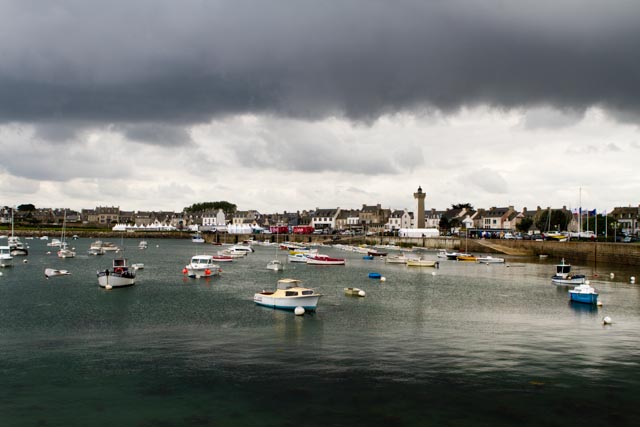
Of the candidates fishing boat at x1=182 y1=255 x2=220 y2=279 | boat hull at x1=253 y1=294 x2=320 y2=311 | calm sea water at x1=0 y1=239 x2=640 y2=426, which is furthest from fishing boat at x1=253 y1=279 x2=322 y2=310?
fishing boat at x1=182 y1=255 x2=220 y2=279

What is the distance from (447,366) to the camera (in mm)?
32875

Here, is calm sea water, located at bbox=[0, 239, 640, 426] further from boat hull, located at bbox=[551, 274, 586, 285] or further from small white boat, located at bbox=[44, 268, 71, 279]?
small white boat, located at bbox=[44, 268, 71, 279]

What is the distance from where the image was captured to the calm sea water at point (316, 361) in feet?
83.2

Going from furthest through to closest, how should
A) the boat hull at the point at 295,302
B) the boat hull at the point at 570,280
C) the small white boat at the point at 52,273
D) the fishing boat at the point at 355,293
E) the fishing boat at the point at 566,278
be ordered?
1. the small white boat at the point at 52,273
2. the fishing boat at the point at 566,278
3. the boat hull at the point at 570,280
4. the fishing boat at the point at 355,293
5. the boat hull at the point at 295,302

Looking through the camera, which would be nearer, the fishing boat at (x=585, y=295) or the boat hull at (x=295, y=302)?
the boat hull at (x=295, y=302)

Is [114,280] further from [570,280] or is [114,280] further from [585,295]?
[570,280]

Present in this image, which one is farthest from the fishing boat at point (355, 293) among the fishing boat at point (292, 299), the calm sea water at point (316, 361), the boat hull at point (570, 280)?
the boat hull at point (570, 280)

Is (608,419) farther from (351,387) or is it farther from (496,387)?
(351,387)

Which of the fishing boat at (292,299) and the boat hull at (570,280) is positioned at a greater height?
the boat hull at (570,280)

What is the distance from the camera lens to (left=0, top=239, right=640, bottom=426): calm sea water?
25.4 m

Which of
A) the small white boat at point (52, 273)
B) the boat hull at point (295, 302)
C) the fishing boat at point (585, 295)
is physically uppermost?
the fishing boat at point (585, 295)

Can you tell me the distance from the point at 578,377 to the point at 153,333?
1151 inches

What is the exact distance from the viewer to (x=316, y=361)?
33812 millimetres

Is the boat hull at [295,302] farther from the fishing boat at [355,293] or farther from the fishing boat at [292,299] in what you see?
the fishing boat at [355,293]
